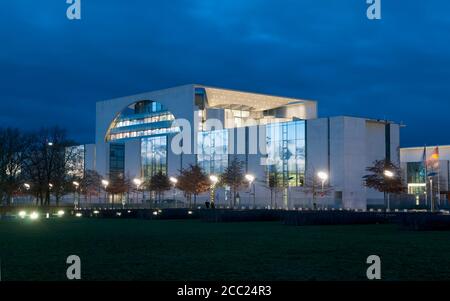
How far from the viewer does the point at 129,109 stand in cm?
11281

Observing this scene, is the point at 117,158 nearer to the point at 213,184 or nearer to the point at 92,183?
the point at 92,183

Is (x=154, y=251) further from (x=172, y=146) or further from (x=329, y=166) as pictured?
(x=172, y=146)

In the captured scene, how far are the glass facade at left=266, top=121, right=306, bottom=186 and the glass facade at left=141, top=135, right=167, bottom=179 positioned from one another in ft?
70.2

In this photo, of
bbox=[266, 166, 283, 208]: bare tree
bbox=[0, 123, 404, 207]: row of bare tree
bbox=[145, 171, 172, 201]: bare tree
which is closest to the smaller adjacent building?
bbox=[266, 166, 283, 208]: bare tree

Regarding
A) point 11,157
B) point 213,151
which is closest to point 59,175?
point 11,157

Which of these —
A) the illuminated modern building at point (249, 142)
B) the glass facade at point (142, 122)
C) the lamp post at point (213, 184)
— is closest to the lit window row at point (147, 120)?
the glass facade at point (142, 122)

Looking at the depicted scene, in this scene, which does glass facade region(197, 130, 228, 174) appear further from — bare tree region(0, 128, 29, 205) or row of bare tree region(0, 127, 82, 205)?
bare tree region(0, 128, 29, 205)

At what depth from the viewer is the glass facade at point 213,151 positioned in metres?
88.8

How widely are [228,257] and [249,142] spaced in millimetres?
66959

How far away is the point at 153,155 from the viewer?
329ft

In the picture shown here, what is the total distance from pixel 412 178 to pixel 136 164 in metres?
44.7

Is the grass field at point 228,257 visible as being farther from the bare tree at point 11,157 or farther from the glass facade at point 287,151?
the glass facade at point 287,151

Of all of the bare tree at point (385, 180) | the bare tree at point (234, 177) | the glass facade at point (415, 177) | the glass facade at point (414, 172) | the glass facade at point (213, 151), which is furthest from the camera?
the glass facade at point (414, 172)

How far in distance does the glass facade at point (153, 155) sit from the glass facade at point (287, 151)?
2139 centimetres
